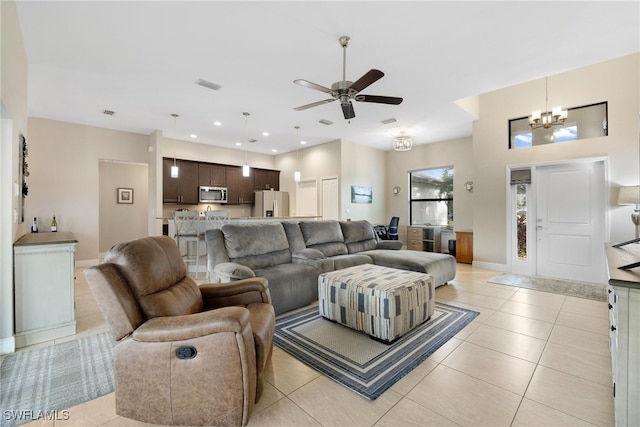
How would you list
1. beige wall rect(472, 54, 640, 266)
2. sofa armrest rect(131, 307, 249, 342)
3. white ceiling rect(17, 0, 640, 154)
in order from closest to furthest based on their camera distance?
sofa armrest rect(131, 307, 249, 342), white ceiling rect(17, 0, 640, 154), beige wall rect(472, 54, 640, 266)

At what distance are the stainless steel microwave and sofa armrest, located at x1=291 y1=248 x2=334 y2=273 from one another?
4.40 meters

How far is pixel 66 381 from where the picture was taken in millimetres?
1976

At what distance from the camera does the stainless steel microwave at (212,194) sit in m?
7.28

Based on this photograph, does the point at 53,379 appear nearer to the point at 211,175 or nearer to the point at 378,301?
the point at 378,301

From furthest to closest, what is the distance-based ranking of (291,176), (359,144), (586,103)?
(291,176), (359,144), (586,103)

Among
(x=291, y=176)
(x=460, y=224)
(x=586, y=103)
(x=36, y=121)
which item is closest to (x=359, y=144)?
(x=291, y=176)

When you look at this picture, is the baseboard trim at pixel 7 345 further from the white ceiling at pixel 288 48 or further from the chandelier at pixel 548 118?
the chandelier at pixel 548 118

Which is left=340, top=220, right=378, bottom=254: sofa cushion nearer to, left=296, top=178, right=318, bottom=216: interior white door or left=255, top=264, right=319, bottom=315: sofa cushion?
left=255, top=264, right=319, bottom=315: sofa cushion

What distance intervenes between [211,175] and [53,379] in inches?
236

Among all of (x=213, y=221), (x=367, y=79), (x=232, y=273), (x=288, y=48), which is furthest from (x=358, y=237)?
(x=288, y=48)

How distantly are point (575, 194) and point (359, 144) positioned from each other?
4536 mm

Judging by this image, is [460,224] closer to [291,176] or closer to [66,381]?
[291,176]

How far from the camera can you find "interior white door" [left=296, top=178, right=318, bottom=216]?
780cm

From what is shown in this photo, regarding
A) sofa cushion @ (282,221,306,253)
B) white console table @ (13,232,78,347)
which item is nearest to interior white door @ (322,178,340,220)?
sofa cushion @ (282,221,306,253)
